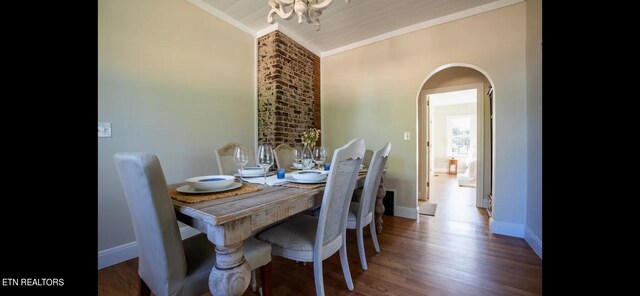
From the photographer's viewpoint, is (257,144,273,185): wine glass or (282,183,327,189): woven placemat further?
(257,144,273,185): wine glass

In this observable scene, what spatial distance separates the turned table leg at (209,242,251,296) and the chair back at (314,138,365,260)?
17.1 inches

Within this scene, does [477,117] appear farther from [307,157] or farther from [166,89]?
[166,89]

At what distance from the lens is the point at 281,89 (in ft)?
8.99

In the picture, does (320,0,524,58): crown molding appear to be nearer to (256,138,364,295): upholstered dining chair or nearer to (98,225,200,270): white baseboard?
(256,138,364,295): upholstered dining chair

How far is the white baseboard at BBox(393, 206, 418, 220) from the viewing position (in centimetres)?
272

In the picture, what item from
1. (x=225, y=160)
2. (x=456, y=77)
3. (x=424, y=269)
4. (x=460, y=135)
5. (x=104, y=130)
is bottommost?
(x=424, y=269)

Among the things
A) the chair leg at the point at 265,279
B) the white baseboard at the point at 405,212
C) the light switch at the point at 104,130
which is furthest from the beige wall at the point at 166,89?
the white baseboard at the point at 405,212

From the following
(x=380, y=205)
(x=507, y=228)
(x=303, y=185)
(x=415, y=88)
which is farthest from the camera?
(x=415, y=88)

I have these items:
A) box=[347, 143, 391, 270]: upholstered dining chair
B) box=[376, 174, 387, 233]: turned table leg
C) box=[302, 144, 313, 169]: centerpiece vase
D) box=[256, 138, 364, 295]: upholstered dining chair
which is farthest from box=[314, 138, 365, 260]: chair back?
box=[376, 174, 387, 233]: turned table leg

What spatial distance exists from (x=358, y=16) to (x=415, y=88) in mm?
1081

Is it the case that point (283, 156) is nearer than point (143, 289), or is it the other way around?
point (143, 289)

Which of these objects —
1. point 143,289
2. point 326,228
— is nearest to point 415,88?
point 326,228
